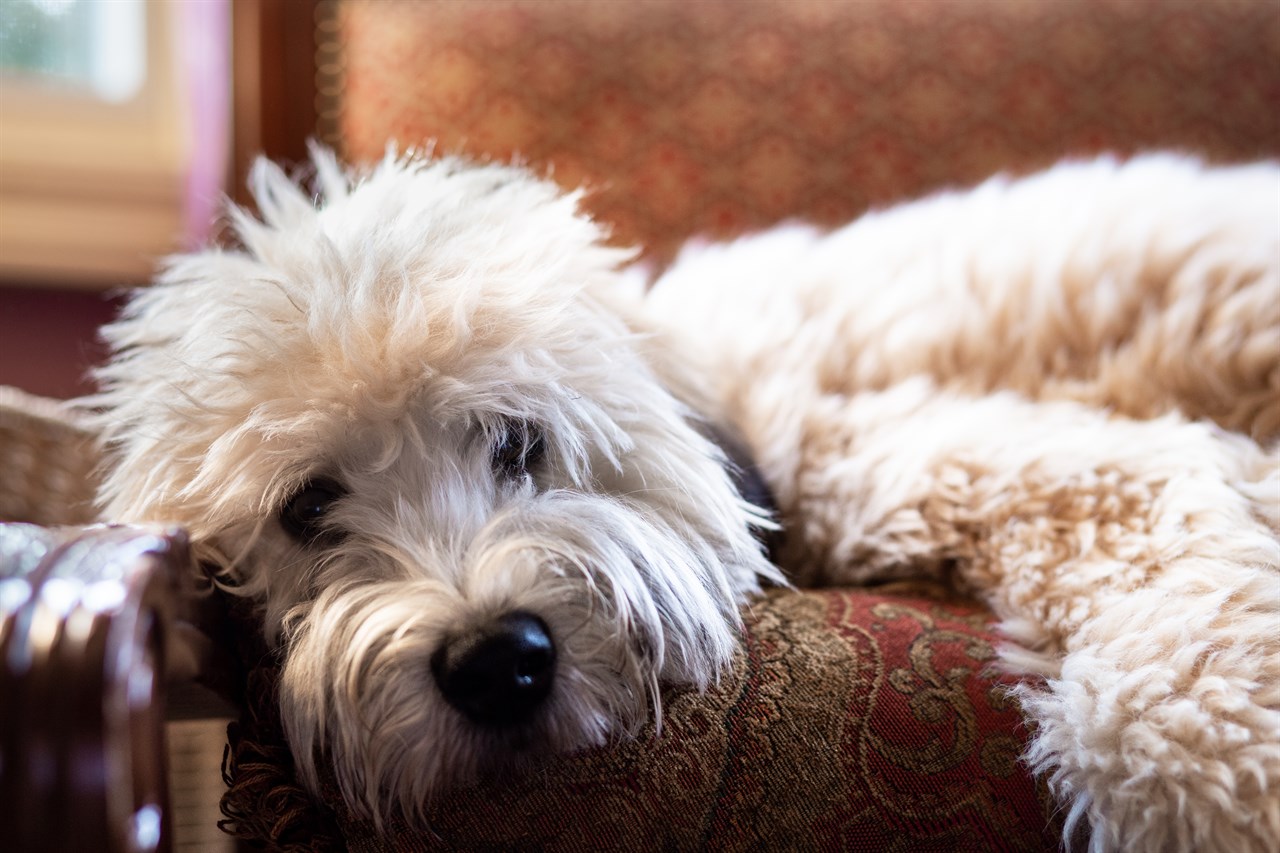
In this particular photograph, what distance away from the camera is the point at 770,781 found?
39.4 inches

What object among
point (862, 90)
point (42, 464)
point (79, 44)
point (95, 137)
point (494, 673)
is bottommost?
point (42, 464)

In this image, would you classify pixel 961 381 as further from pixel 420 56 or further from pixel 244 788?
pixel 420 56

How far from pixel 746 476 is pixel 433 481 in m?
0.49

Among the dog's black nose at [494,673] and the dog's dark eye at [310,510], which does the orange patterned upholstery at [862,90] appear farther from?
the dog's black nose at [494,673]

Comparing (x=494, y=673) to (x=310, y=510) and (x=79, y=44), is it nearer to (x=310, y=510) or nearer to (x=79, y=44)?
(x=310, y=510)

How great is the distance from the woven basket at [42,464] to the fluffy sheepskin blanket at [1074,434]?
1.12 metres

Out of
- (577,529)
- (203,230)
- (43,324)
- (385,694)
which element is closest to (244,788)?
(385,694)

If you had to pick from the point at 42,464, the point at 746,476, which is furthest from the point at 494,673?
the point at 42,464

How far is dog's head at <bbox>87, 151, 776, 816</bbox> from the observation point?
40.3 inches

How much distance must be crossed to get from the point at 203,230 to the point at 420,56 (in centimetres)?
101

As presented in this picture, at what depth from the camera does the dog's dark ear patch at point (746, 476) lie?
54.9 inches

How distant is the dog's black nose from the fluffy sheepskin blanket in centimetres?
59

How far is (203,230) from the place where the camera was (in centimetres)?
280

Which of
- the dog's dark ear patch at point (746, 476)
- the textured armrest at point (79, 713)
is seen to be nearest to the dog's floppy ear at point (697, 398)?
the dog's dark ear patch at point (746, 476)
